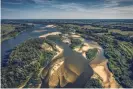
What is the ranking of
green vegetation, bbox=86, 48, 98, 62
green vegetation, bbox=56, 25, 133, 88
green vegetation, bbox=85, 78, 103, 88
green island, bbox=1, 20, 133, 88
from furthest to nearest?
green vegetation, bbox=86, 48, 98, 62 → green vegetation, bbox=56, 25, 133, 88 → green island, bbox=1, 20, 133, 88 → green vegetation, bbox=85, 78, 103, 88

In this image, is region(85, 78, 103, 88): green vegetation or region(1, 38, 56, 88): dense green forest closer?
region(1, 38, 56, 88): dense green forest

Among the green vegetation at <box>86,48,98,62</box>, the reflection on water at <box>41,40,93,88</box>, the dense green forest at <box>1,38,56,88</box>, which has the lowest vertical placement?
the reflection on water at <box>41,40,93,88</box>

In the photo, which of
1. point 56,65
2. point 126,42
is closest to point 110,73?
point 56,65

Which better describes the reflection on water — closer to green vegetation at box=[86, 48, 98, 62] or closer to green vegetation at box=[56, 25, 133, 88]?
green vegetation at box=[86, 48, 98, 62]

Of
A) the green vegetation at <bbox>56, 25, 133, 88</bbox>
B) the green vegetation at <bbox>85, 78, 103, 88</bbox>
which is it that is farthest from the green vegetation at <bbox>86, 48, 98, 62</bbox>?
the green vegetation at <bbox>85, 78, 103, 88</bbox>

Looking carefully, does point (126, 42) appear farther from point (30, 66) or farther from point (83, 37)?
point (30, 66)

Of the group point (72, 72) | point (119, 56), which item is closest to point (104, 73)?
point (72, 72)

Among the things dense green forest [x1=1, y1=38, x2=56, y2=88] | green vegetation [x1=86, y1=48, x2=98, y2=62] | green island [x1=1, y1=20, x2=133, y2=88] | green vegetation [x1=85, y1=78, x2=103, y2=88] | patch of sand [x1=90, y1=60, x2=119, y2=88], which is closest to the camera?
dense green forest [x1=1, y1=38, x2=56, y2=88]

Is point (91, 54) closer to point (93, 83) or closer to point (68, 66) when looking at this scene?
point (68, 66)

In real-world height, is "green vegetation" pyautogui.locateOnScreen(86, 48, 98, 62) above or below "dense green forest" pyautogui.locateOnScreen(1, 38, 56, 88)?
below
